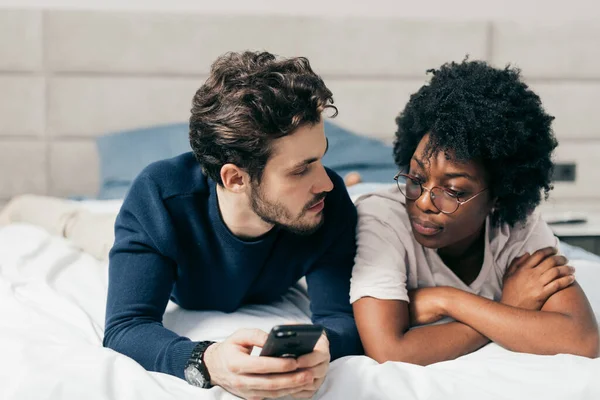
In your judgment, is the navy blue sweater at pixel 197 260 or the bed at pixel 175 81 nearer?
the navy blue sweater at pixel 197 260

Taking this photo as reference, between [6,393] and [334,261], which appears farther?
[334,261]

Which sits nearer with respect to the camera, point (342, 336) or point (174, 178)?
point (342, 336)

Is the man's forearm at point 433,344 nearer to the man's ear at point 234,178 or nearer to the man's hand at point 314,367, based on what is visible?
the man's hand at point 314,367

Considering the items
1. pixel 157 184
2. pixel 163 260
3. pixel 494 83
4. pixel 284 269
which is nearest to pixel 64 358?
pixel 163 260

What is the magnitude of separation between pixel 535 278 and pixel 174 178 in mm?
731

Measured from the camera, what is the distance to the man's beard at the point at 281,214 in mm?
1372

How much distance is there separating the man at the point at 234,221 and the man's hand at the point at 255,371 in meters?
0.02

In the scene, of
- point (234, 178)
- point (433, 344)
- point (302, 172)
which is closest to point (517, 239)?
point (433, 344)

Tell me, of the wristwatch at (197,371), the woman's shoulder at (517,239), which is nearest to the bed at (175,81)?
the woman's shoulder at (517,239)

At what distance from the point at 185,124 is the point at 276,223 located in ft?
4.69

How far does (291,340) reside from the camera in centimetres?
103

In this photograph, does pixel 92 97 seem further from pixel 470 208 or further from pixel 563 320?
pixel 563 320

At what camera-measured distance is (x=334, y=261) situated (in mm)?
1517

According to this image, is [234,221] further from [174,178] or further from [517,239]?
[517,239]
